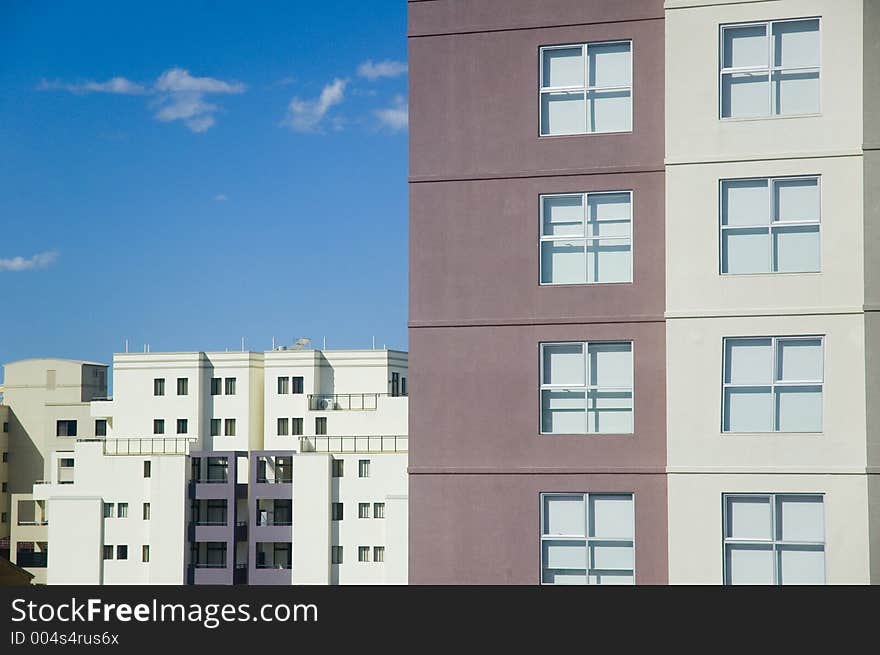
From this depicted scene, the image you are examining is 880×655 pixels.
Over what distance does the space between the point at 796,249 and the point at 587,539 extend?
8.53 ft

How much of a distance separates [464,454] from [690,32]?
355cm

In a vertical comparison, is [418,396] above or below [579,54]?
below

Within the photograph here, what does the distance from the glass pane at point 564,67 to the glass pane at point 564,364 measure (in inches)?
78.7

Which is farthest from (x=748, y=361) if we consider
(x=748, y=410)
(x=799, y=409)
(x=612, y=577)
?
(x=612, y=577)

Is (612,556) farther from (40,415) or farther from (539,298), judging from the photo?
(40,415)

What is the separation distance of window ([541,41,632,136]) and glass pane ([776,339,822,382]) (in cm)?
199

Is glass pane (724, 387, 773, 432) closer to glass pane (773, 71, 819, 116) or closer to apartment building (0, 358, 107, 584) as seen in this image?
glass pane (773, 71, 819, 116)

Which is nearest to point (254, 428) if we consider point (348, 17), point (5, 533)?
point (5, 533)

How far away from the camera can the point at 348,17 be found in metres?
54.6

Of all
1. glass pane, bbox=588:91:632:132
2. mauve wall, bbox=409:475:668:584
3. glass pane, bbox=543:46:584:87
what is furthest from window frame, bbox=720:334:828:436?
glass pane, bbox=543:46:584:87

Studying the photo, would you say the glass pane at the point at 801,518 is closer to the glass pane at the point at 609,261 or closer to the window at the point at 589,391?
the window at the point at 589,391

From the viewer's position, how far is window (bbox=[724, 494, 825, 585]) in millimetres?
8594

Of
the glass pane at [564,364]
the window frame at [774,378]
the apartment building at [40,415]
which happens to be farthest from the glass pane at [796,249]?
the apartment building at [40,415]

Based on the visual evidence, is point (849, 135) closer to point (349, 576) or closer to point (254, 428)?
point (349, 576)
